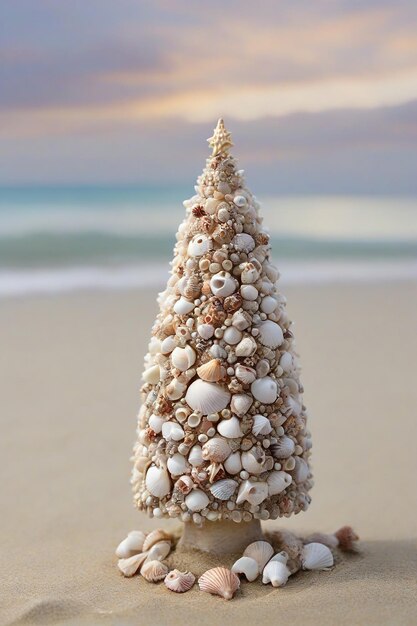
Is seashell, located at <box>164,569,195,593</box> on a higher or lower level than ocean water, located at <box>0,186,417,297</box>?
lower

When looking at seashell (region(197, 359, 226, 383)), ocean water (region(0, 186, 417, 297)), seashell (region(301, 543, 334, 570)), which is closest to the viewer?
seashell (region(197, 359, 226, 383))

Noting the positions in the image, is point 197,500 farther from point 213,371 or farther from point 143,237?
point 143,237

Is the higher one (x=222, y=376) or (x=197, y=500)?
(x=222, y=376)

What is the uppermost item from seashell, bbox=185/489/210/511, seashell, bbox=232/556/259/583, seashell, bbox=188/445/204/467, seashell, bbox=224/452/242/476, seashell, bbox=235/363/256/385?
seashell, bbox=235/363/256/385

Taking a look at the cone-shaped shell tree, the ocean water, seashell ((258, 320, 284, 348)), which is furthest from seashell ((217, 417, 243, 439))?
the ocean water

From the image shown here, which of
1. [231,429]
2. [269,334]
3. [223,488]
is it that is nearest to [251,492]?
[223,488]

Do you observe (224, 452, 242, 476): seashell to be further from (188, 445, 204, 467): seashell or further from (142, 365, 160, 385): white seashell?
(142, 365, 160, 385): white seashell

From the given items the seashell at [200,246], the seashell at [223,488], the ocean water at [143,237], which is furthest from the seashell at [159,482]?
the ocean water at [143,237]
